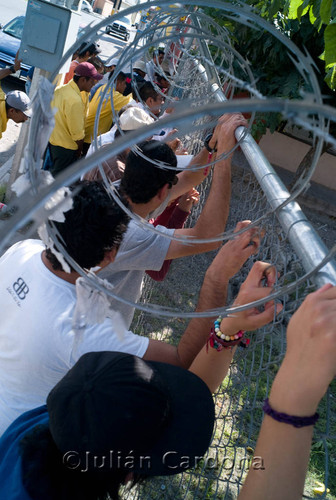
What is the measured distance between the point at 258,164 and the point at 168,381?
3.21ft

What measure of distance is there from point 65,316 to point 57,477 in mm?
566

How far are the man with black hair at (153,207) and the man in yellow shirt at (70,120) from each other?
9.31 ft

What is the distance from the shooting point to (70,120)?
5.39 meters

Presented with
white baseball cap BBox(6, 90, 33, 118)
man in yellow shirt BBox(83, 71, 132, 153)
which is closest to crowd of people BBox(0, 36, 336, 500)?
white baseball cap BBox(6, 90, 33, 118)

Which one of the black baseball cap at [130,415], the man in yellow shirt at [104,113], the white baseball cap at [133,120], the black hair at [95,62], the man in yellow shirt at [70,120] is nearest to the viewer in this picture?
the black baseball cap at [130,415]

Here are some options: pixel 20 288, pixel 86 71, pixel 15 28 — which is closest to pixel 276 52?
pixel 86 71

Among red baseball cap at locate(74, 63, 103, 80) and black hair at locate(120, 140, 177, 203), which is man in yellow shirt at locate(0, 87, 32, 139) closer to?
red baseball cap at locate(74, 63, 103, 80)

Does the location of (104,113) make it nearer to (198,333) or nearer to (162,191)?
(162,191)

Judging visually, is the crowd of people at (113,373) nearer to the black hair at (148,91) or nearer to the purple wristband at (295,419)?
the purple wristband at (295,419)

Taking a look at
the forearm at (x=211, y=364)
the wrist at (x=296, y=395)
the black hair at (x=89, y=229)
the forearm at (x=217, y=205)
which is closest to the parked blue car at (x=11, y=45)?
the forearm at (x=217, y=205)

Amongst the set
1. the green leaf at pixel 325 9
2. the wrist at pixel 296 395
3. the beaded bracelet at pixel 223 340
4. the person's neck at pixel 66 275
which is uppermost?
the green leaf at pixel 325 9

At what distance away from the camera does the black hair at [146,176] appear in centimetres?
257

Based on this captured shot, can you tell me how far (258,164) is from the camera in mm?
1926

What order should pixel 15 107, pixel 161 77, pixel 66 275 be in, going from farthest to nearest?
pixel 161 77 → pixel 15 107 → pixel 66 275
